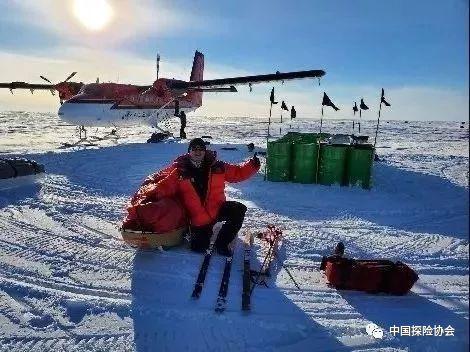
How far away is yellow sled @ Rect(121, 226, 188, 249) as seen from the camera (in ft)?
16.5

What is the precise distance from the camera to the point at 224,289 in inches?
165

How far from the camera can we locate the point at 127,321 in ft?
11.8

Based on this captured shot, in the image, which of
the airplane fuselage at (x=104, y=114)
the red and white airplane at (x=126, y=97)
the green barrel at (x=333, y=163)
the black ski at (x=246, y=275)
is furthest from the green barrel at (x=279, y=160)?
the airplane fuselage at (x=104, y=114)

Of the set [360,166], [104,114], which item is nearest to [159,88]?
[104,114]

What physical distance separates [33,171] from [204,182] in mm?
6379

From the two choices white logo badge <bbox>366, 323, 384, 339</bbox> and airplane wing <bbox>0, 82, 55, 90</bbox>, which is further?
airplane wing <bbox>0, 82, 55, 90</bbox>

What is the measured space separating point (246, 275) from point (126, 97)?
18221 mm

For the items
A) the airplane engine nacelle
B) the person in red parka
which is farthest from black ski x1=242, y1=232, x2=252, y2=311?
the airplane engine nacelle

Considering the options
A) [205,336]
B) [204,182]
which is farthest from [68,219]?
[205,336]

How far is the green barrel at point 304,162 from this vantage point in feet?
33.2

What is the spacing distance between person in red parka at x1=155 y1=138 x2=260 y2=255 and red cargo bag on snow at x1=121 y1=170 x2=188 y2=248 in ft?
0.42

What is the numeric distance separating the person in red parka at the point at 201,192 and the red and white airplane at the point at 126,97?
1287cm

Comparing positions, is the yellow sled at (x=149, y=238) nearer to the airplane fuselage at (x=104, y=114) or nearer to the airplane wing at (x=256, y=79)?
the airplane wing at (x=256, y=79)

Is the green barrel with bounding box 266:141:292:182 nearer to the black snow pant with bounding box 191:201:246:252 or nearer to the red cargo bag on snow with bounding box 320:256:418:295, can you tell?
the black snow pant with bounding box 191:201:246:252
